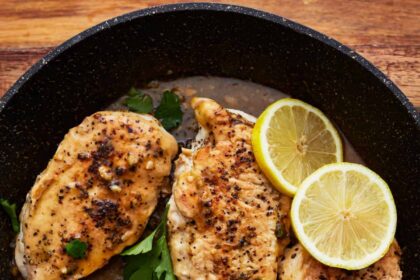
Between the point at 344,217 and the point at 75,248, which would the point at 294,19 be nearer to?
the point at 344,217

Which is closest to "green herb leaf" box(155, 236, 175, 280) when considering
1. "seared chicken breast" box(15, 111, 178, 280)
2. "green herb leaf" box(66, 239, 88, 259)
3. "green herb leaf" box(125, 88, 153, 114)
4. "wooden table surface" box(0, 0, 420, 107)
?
"seared chicken breast" box(15, 111, 178, 280)

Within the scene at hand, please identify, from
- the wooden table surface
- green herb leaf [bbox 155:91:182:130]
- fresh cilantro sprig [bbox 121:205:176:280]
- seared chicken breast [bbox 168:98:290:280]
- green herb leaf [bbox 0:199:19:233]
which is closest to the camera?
seared chicken breast [bbox 168:98:290:280]

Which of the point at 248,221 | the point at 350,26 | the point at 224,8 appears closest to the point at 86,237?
the point at 248,221

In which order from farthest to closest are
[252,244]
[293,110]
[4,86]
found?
[4,86] → [293,110] → [252,244]

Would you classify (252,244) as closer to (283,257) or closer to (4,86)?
(283,257)

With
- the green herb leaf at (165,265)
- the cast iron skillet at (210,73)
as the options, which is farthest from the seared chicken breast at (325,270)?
the green herb leaf at (165,265)

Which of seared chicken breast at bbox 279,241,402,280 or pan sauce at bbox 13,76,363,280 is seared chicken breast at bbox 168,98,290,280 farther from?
pan sauce at bbox 13,76,363,280

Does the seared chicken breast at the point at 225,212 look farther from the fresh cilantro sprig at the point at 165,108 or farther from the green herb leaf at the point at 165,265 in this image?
the fresh cilantro sprig at the point at 165,108
